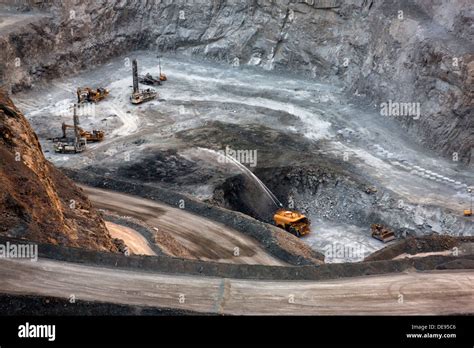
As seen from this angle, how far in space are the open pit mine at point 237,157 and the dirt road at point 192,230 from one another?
105mm

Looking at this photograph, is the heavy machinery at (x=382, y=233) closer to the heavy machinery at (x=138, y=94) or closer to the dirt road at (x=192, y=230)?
the dirt road at (x=192, y=230)

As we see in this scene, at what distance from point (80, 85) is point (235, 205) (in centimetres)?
1936

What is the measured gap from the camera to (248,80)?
49.6 metres

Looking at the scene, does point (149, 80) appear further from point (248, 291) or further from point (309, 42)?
point (248, 291)

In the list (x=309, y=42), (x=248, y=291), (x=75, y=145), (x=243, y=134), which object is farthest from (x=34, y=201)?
(x=309, y=42)

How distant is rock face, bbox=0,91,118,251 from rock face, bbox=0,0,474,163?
70.8 feet

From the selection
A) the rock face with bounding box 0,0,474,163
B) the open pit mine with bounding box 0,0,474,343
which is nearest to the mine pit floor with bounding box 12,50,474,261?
the open pit mine with bounding box 0,0,474,343

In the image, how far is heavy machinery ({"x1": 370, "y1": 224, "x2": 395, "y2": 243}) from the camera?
33344 millimetres

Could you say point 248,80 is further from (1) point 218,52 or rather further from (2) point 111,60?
(2) point 111,60

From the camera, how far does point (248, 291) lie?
1750 cm

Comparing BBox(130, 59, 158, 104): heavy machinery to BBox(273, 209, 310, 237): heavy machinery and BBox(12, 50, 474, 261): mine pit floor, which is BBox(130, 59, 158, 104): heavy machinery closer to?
BBox(12, 50, 474, 261): mine pit floor

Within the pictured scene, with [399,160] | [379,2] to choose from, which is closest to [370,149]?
[399,160]

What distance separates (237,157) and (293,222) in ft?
21.8

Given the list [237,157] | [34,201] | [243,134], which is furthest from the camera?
[243,134]
